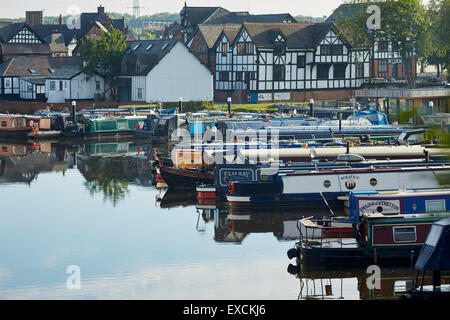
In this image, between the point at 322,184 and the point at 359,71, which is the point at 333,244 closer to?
the point at 322,184

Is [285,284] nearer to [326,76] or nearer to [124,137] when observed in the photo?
[124,137]

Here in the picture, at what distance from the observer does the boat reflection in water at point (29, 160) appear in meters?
56.1

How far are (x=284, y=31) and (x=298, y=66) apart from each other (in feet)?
14.1

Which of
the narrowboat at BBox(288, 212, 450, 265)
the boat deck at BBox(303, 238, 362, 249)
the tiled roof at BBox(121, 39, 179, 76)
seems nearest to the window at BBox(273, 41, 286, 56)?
the tiled roof at BBox(121, 39, 179, 76)

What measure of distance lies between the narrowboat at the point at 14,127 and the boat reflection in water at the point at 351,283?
52259mm

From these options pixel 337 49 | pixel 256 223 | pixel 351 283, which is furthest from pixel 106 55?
pixel 351 283

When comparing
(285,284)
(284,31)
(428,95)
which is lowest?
(285,284)

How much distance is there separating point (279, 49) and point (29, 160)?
132ft

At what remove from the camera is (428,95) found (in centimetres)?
7156

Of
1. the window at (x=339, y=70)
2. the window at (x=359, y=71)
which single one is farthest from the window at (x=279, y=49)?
the window at (x=359, y=71)

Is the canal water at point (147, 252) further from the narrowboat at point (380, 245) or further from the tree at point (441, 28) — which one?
the tree at point (441, 28)

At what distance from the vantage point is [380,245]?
99.5 feet
